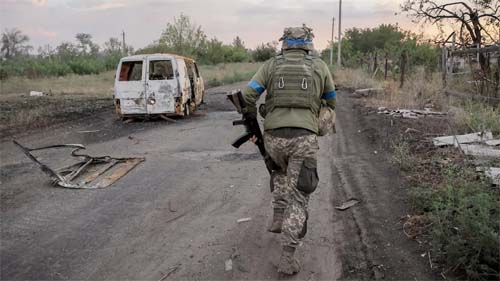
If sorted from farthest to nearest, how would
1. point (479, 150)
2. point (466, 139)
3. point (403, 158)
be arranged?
point (466, 139) < point (403, 158) < point (479, 150)

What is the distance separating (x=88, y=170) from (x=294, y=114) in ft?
15.6

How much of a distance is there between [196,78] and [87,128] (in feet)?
15.3

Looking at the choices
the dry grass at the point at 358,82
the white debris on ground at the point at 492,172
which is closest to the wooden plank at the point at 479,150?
the white debris on ground at the point at 492,172

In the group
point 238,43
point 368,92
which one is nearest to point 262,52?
point 238,43

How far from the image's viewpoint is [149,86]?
13445 mm

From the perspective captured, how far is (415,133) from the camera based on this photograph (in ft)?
30.5

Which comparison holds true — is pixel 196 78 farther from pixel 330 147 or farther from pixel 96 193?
pixel 96 193

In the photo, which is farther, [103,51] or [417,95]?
[103,51]

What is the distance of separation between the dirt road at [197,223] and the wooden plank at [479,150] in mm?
1157

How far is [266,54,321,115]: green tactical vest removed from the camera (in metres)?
3.91

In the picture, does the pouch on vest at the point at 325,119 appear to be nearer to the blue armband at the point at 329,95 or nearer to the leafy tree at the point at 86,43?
the blue armband at the point at 329,95

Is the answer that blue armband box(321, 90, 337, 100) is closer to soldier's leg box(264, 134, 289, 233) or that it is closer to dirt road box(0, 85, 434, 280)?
soldier's leg box(264, 134, 289, 233)

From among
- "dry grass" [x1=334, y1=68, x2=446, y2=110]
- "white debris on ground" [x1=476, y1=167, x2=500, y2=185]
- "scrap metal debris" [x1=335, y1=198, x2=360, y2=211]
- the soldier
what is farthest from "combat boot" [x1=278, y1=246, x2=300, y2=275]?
"dry grass" [x1=334, y1=68, x2=446, y2=110]

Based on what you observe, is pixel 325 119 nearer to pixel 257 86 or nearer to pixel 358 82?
pixel 257 86
